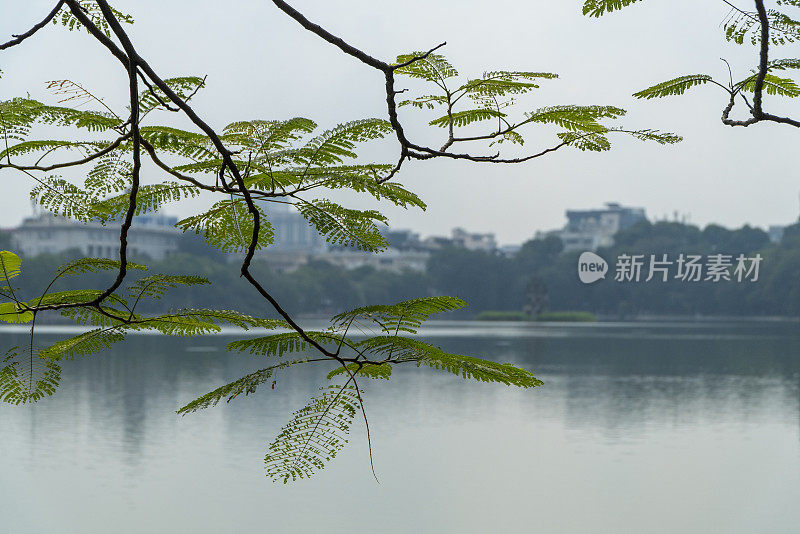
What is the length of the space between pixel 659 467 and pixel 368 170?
1366 centimetres

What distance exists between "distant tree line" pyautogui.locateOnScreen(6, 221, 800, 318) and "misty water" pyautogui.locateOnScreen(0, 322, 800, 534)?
100ft

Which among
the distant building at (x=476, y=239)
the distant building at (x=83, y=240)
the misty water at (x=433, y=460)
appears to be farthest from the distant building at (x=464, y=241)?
the misty water at (x=433, y=460)

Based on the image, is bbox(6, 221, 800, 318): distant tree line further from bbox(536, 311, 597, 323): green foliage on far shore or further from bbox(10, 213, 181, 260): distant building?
bbox(10, 213, 181, 260): distant building

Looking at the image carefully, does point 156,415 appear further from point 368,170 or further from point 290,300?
point 290,300

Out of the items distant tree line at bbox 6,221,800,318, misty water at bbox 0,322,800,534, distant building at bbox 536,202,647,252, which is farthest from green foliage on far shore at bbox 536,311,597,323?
misty water at bbox 0,322,800,534

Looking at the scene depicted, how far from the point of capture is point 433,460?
14414 millimetres

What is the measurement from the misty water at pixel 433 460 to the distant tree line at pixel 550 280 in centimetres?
3062

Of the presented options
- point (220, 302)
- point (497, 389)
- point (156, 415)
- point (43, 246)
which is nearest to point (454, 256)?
point (220, 302)

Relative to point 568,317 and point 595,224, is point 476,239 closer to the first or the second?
point 595,224

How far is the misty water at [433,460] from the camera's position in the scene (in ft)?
36.6

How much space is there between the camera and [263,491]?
12312mm

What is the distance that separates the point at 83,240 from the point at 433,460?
2305 inches

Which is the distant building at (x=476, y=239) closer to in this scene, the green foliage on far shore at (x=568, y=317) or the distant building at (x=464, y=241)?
the distant building at (x=464, y=241)

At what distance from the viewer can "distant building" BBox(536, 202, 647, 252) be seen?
92.3m
